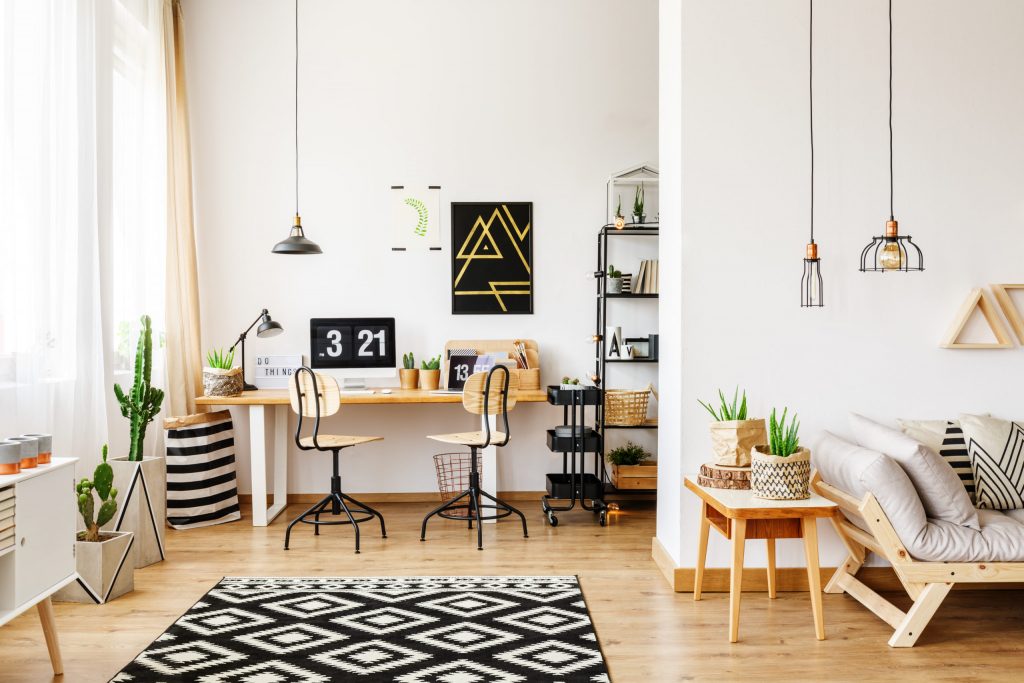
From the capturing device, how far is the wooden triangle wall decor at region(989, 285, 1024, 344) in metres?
3.40

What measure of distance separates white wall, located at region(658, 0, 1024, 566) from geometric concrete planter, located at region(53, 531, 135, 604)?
2384mm

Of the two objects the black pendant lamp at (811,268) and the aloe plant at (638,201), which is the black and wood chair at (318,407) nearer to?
the aloe plant at (638,201)

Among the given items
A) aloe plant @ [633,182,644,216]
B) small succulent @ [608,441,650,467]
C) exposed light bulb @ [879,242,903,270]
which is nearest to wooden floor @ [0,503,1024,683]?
small succulent @ [608,441,650,467]

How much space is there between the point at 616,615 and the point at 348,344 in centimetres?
280

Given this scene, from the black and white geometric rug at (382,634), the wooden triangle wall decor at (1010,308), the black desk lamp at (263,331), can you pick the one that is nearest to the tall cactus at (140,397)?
the black and white geometric rug at (382,634)

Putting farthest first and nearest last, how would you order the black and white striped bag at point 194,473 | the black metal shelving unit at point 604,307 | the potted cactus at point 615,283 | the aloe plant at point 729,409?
the potted cactus at point 615,283 → the black metal shelving unit at point 604,307 → the black and white striped bag at point 194,473 → the aloe plant at point 729,409

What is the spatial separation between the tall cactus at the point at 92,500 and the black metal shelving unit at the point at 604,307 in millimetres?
2634

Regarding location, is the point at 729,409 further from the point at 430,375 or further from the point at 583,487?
the point at 430,375

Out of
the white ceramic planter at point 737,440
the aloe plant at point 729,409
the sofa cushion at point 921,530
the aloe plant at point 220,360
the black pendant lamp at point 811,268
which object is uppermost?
the black pendant lamp at point 811,268

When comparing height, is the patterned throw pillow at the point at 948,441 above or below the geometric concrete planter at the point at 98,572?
above

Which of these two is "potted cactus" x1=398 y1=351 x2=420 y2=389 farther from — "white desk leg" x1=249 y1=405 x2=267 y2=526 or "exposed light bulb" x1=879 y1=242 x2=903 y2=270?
"exposed light bulb" x1=879 y1=242 x2=903 y2=270

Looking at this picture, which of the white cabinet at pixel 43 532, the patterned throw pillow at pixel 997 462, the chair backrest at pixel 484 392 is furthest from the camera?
the chair backrest at pixel 484 392

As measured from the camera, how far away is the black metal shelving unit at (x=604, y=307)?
4.88m

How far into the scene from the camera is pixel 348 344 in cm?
521
